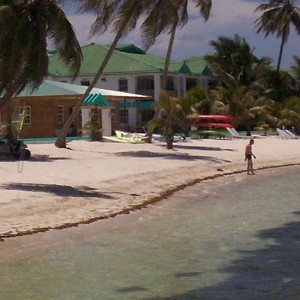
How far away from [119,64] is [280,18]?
1244cm

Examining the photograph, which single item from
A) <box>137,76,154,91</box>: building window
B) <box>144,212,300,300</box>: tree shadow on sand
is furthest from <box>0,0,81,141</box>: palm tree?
<box>137,76,154,91</box>: building window

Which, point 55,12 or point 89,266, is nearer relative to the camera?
point 89,266

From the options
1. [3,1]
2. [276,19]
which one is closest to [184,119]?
[3,1]

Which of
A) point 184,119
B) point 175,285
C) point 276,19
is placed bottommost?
point 175,285

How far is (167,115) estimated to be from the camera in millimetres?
36781

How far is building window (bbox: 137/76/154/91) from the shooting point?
2301 inches

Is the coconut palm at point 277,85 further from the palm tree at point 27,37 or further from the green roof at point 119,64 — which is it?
the palm tree at point 27,37

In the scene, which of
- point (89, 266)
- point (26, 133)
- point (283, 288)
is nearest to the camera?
point (283, 288)

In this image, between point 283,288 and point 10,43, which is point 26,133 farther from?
point 283,288

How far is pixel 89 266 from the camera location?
45.2 feet

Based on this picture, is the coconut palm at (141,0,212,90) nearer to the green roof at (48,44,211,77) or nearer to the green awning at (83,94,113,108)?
the green awning at (83,94,113,108)

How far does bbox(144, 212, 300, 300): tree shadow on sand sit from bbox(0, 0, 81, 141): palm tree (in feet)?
33.3

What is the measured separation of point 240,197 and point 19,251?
1103 centimetres

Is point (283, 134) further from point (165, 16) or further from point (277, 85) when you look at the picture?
point (165, 16)
